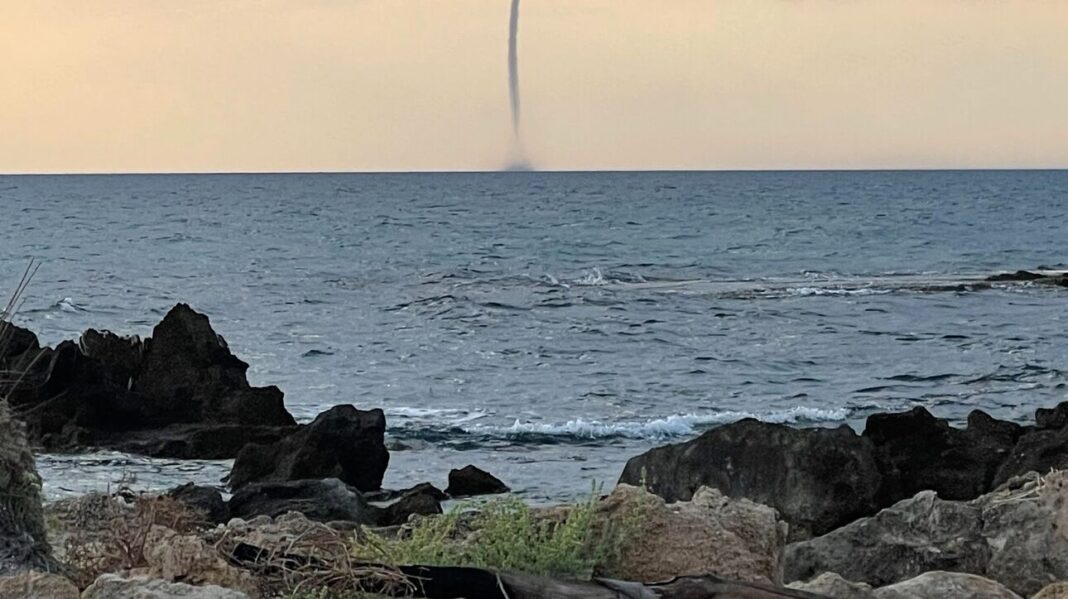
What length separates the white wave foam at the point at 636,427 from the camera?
2250cm

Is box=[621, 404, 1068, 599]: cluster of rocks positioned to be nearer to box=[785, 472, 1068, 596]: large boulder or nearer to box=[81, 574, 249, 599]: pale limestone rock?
box=[785, 472, 1068, 596]: large boulder

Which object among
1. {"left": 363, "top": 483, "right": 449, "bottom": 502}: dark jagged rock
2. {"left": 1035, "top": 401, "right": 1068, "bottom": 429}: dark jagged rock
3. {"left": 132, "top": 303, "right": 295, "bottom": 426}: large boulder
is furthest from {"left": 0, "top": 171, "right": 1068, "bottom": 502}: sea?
{"left": 1035, "top": 401, "right": 1068, "bottom": 429}: dark jagged rock

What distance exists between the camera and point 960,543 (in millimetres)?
7352

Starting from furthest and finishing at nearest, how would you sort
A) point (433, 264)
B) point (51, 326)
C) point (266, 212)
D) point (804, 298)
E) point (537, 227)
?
point (266, 212), point (537, 227), point (433, 264), point (804, 298), point (51, 326)

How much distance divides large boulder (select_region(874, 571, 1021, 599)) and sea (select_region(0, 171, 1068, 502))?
15.7 feet

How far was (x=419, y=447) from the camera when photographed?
71.0 feet

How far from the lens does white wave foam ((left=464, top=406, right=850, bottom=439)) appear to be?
2250 cm

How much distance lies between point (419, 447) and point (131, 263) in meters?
47.1

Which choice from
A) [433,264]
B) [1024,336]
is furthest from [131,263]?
[1024,336]

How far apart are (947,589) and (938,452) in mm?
8583

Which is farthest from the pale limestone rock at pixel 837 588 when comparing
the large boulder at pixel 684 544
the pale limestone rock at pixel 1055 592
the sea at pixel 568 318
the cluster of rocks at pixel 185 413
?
the cluster of rocks at pixel 185 413

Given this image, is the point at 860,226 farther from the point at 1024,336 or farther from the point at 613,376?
the point at 613,376

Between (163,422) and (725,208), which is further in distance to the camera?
(725,208)

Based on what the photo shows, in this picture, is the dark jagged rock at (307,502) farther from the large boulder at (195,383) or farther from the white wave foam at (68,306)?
the white wave foam at (68,306)
